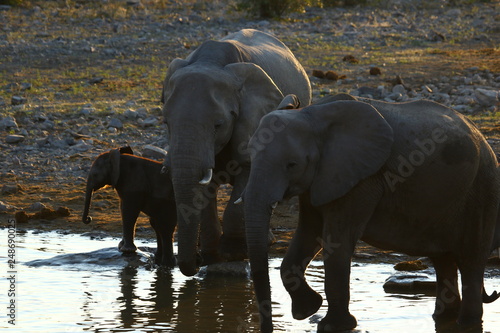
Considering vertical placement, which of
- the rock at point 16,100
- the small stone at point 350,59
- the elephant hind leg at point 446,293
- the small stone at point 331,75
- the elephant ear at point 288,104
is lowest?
the elephant hind leg at point 446,293

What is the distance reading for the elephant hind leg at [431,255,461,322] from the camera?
281 inches

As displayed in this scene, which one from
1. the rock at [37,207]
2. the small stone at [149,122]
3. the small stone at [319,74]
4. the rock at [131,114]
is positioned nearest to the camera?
the rock at [37,207]

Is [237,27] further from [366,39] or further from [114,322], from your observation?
[114,322]

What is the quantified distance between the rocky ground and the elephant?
11.8 ft

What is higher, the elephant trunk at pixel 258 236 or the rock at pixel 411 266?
the elephant trunk at pixel 258 236

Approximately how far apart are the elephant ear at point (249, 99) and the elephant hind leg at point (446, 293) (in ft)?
6.09

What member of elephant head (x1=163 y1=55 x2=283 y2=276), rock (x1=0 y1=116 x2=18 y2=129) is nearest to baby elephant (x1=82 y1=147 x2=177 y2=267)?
elephant head (x1=163 y1=55 x2=283 y2=276)

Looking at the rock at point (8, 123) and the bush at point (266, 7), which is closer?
the rock at point (8, 123)

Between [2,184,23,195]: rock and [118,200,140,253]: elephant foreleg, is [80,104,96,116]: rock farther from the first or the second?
[118,200,140,253]: elephant foreleg

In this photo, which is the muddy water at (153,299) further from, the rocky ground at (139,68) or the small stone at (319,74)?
the small stone at (319,74)

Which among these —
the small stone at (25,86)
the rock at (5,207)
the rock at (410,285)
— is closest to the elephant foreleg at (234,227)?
the rock at (410,285)

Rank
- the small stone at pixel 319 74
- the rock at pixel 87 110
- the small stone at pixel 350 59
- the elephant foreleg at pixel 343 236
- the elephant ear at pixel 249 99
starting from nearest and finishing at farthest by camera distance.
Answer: the elephant foreleg at pixel 343 236 < the elephant ear at pixel 249 99 < the rock at pixel 87 110 < the small stone at pixel 319 74 < the small stone at pixel 350 59

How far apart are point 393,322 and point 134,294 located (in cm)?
227

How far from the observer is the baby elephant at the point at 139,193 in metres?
9.16
